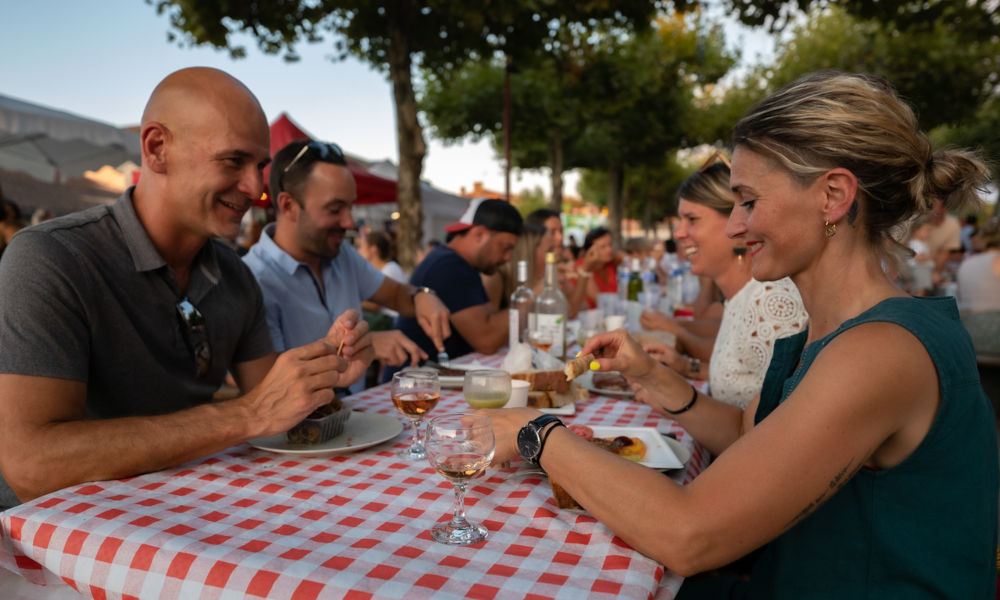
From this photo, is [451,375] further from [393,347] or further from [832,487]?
[832,487]

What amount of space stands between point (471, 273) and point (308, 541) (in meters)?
3.15

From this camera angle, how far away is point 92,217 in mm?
1938

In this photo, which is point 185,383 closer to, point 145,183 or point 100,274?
point 100,274

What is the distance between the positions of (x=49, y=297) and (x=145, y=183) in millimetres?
598

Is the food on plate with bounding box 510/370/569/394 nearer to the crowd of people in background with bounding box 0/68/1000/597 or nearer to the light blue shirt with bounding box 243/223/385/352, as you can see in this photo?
the crowd of people in background with bounding box 0/68/1000/597

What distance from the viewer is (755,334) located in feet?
8.45

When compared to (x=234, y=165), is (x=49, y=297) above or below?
below

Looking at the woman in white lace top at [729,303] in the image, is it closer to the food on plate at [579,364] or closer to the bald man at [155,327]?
the food on plate at [579,364]

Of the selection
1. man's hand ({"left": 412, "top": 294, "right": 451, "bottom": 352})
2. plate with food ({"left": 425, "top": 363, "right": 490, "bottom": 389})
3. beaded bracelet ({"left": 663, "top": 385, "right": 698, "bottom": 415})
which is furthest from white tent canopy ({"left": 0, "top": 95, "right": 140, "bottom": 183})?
beaded bracelet ({"left": 663, "top": 385, "right": 698, "bottom": 415})

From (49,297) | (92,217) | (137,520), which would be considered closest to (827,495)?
(137,520)

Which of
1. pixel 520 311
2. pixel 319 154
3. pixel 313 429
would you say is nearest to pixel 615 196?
pixel 520 311

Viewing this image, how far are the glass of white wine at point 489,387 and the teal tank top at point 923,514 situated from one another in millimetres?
953

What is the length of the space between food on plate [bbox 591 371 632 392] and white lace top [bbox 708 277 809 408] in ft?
1.38

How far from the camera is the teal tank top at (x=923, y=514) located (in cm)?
128
